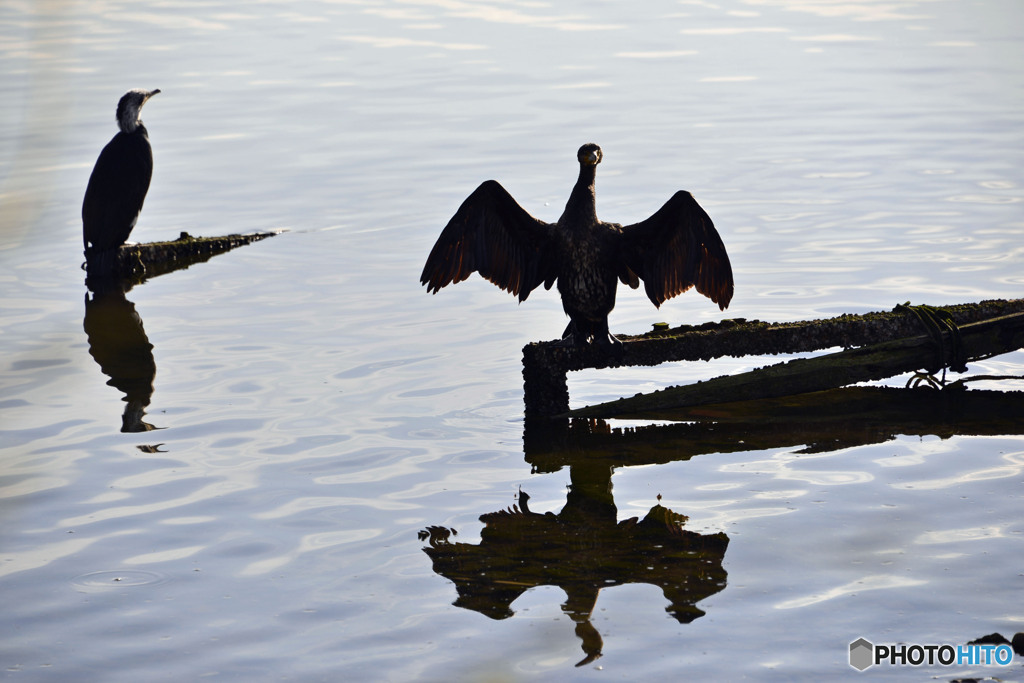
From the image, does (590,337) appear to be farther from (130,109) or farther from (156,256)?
(156,256)

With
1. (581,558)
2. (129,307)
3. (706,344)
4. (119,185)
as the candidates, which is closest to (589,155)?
(706,344)

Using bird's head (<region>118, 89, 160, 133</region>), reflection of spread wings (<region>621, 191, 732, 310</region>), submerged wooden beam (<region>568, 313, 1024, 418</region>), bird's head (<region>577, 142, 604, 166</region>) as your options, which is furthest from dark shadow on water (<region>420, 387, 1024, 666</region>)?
bird's head (<region>118, 89, 160, 133</region>)

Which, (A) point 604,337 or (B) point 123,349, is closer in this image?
(A) point 604,337

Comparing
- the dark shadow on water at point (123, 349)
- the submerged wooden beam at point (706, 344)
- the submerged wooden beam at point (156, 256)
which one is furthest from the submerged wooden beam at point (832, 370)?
the submerged wooden beam at point (156, 256)

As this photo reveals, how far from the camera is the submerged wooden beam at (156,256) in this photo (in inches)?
A: 364

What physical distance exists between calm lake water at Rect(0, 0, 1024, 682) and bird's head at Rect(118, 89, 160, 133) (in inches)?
43.0

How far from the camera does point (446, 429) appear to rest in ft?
20.2

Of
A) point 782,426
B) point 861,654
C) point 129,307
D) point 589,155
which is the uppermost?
point 129,307

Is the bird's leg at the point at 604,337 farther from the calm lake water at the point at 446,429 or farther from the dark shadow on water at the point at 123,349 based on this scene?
the dark shadow on water at the point at 123,349

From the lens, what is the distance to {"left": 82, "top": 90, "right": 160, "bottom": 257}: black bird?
900 cm

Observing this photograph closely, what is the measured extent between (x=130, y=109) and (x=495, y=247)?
4417 millimetres

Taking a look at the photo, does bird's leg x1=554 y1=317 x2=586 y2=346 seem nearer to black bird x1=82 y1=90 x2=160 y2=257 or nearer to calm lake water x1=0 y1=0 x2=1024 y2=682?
calm lake water x1=0 y1=0 x2=1024 y2=682

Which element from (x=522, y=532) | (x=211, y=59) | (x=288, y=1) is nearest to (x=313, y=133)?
(x=211, y=59)

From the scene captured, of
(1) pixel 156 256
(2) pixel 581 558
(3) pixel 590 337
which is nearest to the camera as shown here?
(2) pixel 581 558
